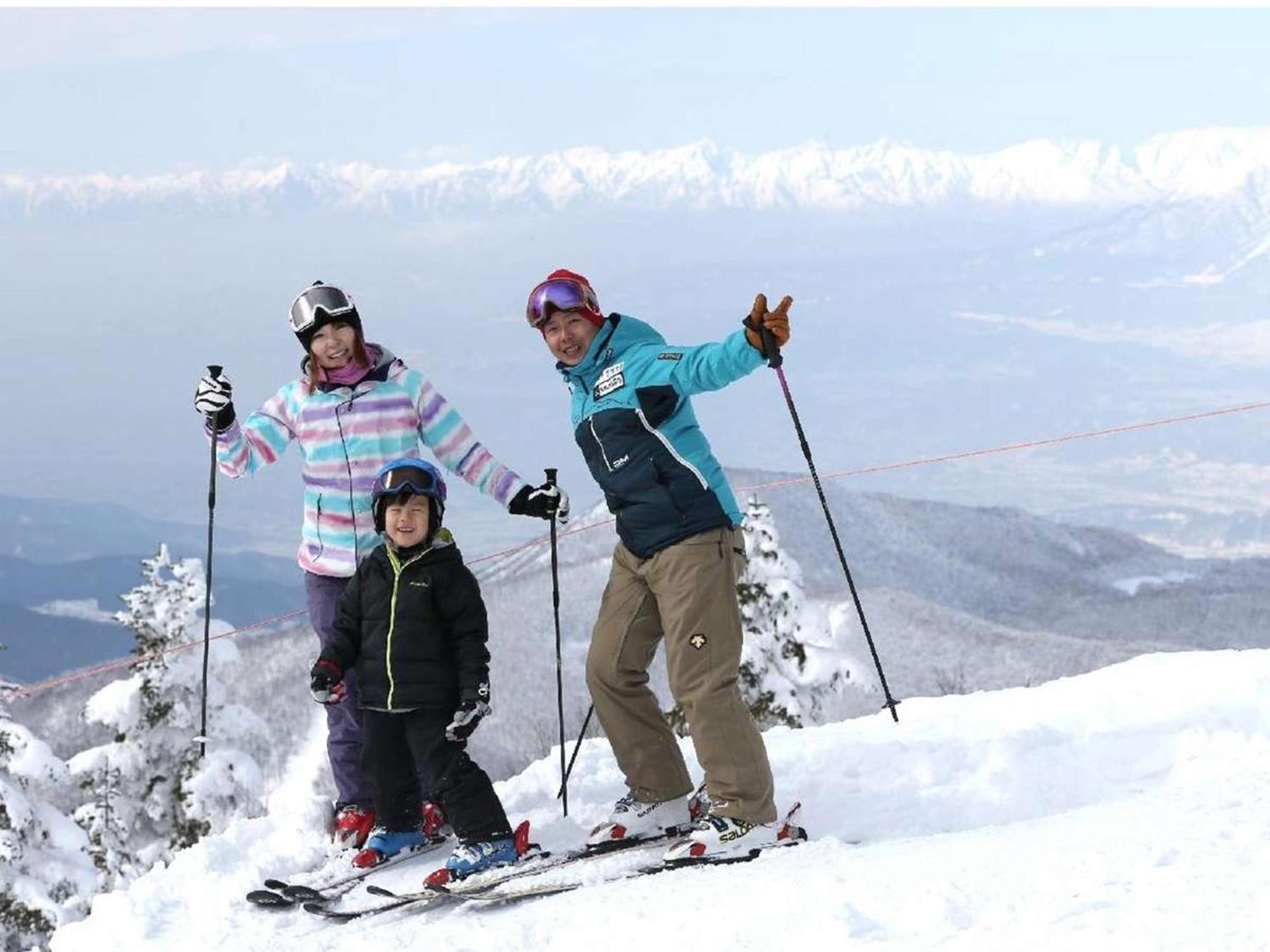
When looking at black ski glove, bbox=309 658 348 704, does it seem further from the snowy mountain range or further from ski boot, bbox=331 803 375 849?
the snowy mountain range

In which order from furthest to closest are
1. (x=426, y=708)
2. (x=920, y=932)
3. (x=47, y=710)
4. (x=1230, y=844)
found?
(x=47, y=710) < (x=426, y=708) < (x=1230, y=844) < (x=920, y=932)

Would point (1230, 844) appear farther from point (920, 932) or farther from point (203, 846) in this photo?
point (203, 846)

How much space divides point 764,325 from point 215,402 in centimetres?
302

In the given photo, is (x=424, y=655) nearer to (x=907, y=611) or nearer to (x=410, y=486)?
(x=410, y=486)

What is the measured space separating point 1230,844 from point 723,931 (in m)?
1.88

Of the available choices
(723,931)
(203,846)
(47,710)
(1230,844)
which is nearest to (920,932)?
(723,931)

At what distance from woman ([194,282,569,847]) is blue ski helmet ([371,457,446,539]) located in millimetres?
333

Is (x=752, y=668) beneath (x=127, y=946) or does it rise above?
beneath

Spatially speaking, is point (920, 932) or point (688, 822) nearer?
point (920, 932)

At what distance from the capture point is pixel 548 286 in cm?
638

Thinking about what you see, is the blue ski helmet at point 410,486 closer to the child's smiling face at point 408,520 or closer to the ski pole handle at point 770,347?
the child's smiling face at point 408,520

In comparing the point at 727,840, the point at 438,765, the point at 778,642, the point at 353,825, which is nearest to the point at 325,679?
the point at 438,765

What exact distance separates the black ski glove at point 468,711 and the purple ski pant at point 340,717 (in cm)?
89

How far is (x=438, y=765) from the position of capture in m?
6.30
